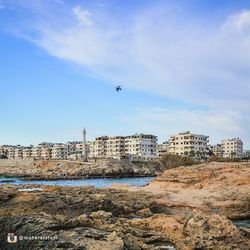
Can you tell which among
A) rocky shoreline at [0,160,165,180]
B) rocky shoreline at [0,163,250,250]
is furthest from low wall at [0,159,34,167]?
rocky shoreline at [0,163,250,250]

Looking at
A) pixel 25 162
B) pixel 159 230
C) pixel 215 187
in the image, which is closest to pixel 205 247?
pixel 159 230

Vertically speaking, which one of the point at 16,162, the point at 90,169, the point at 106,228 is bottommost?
the point at 106,228

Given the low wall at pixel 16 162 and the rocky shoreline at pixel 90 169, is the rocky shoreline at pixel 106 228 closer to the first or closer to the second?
the rocky shoreline at pixel 90 169

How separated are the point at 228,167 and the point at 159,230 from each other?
38164 mm

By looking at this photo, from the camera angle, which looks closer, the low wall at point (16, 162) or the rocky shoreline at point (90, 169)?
the rocky shoreline at point (90, 169)

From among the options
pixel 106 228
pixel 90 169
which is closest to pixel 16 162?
pixel 90 169

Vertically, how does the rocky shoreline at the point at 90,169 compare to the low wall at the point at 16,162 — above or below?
below

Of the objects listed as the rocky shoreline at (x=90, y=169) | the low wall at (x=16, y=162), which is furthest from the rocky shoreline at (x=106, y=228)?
the low wall at (x=16, y=162)

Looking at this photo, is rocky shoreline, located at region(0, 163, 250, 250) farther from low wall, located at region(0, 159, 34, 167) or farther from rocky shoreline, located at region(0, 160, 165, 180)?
low wall, located at region(0, 159, 34, 167)

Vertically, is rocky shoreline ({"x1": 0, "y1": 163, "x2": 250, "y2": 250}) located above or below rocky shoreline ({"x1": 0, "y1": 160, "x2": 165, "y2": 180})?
below

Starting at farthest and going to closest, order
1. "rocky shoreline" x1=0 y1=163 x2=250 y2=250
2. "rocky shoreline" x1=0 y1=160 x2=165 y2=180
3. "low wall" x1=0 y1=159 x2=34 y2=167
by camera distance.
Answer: "low wall" x1=0 y1=159 x2=34 y2=167 → "rocky shoreline" x1=0 y1=160 x2=165 y2=180 → "rocky shoreline" x1=0 y1=163 x2=250 y2=250

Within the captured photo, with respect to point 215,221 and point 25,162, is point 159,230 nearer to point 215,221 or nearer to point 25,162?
point 215,221

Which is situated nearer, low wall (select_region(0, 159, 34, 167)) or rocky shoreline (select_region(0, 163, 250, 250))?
rocky shoreline (select_region(0, 163, 250, 250))

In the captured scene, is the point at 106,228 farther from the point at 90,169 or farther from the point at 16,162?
the point at 16,162
